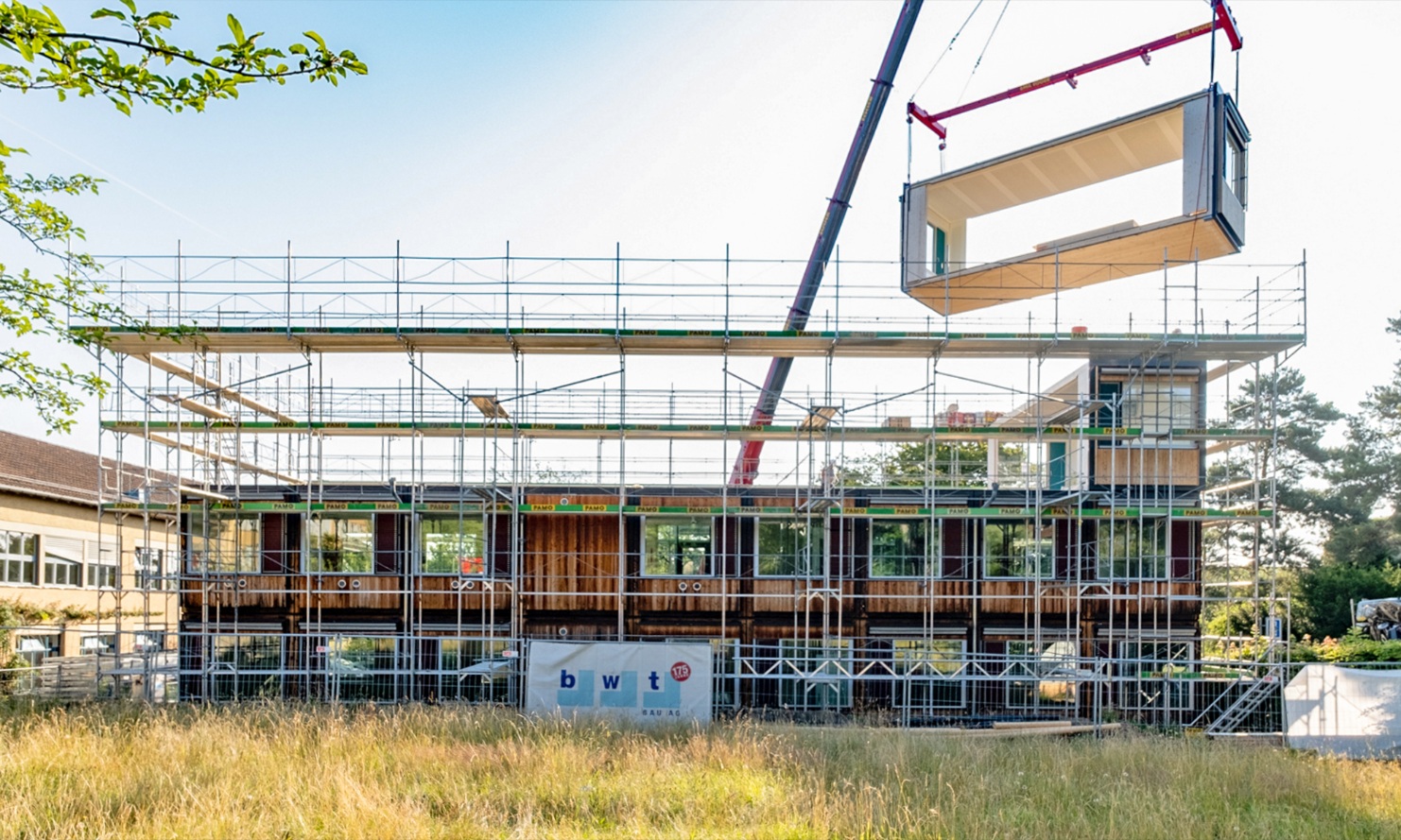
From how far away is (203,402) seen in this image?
76.9 ft

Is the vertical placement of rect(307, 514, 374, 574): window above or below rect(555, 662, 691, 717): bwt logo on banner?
above

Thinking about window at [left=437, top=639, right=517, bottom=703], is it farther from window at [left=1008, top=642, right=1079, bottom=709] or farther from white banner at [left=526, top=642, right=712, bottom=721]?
window at [left=1008, top=642, right=1079, bottom=709]

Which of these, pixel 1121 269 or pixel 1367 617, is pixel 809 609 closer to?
pixel 1121 269

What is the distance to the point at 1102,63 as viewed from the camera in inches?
1131

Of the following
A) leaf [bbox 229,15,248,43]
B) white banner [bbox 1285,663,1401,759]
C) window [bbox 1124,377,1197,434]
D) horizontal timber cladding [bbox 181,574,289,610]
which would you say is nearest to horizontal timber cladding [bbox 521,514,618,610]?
A: horizontal timber cladding [bbox 181,574,289,610]

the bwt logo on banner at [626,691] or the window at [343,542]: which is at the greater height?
the window at [343,542]

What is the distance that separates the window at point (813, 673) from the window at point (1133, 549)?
5.98 metres

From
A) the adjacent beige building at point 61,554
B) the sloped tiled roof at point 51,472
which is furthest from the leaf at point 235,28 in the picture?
the sloped tiled roof at point 51,472

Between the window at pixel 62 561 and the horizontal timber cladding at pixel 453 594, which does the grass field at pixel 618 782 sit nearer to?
the horizontal timber cladding at pixel 453 594

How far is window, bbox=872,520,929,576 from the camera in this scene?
22984mm

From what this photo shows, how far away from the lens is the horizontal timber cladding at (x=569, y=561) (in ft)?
74.5

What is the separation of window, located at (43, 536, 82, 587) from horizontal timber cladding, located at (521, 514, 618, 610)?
18.8 meters

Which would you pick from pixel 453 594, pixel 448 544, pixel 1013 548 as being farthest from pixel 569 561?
pixel 1013 548

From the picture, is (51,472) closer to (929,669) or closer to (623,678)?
(623,678)
